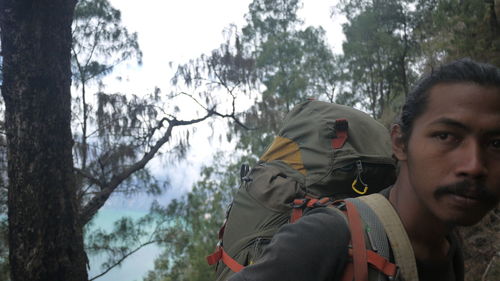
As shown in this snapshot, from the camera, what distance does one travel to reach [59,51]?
3033 mm

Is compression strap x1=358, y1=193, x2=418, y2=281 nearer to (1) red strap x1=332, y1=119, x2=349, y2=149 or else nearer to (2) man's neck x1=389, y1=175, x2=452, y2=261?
(2) man's neck x1=389, y1=175, x2=452, y2=261

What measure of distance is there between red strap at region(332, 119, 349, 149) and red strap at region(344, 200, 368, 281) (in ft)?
1.49

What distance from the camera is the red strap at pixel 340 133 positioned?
1.18 m

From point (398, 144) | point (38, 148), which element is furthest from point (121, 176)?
point (398, 144)

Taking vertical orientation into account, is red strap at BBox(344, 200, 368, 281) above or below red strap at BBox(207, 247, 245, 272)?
above

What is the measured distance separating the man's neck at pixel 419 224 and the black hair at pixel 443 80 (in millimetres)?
113

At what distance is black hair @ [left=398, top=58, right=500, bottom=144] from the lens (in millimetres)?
793

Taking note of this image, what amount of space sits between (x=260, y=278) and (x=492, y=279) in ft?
11.3

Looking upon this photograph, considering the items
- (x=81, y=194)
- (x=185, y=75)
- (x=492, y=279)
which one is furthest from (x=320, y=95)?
(x=492, y=279)

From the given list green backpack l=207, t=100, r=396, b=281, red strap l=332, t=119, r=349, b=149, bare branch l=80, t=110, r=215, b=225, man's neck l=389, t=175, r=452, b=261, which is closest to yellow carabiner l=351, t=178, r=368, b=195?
green backpack l=207, t=100, r=396, b=281

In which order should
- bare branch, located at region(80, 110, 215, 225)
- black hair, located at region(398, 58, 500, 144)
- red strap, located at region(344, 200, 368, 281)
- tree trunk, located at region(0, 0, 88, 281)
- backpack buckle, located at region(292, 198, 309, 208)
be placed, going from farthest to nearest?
bare branch, located at region(80, 110, 215, 225) → tree trunk, located at region(0, 0, 88, 281) → backpack buckle, located at region(292, 198, 309, 208) → black hair, located at region(398, 58, 500, 144) → red strap, located at region(344, 200, 368, 281)

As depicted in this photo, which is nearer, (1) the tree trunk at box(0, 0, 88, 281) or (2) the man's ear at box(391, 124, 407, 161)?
(2) the man's ear at box(391, 124, 407, 161)

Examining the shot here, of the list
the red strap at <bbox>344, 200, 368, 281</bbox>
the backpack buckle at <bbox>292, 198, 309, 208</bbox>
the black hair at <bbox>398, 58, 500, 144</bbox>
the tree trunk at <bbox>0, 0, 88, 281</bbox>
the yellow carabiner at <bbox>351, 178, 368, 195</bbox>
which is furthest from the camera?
the tree trunk at <bbox>0, 0, 88, 281</bbox>

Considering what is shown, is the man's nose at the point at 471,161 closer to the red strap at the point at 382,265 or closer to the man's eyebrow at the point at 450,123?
the man's eyebrow at the point at 450,123
